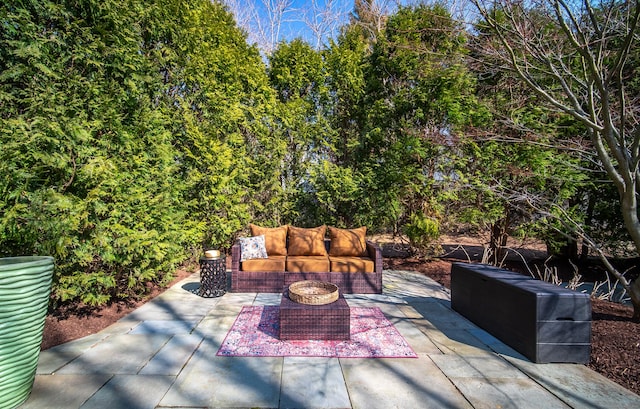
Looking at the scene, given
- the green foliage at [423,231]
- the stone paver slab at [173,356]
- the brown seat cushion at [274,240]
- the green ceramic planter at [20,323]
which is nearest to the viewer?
the green ceramic planter at [20,323]

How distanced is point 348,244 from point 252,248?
62.9 inches

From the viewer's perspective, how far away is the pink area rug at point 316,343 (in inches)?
111

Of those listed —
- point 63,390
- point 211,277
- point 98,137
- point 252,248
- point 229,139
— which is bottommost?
point 63,390

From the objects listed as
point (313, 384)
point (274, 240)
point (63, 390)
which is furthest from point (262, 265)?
point (63, 390)

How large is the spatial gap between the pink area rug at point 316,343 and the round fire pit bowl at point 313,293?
392 mm

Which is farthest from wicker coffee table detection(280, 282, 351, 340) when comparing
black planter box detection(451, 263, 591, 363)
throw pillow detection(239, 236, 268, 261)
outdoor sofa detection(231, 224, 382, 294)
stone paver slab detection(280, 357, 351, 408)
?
throw pillow detection(239, 236, 268, 261)

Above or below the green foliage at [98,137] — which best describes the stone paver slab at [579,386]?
below

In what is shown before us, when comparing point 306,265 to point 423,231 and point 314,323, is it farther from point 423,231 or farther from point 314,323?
point 423,231

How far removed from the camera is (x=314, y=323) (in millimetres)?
3080

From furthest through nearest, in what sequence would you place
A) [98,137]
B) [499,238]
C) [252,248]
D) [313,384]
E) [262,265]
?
[499,238] → [252,248] → [262,265] → [98,137] → [313,384]

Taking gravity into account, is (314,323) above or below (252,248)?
below

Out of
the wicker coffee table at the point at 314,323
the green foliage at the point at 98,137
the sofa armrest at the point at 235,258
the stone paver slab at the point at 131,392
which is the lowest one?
the stone paver slab at the point at 131,392

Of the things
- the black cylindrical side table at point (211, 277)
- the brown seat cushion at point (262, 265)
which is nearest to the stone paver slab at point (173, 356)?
the black cylindrical side table at point (211, 277)

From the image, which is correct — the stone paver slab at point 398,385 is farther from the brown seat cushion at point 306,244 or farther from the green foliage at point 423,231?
the green foliage at point 423,231
